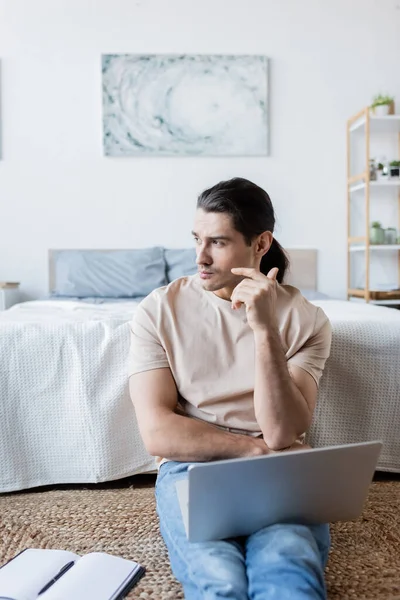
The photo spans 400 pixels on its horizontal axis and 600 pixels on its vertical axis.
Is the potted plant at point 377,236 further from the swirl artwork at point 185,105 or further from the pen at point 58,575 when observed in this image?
the pen at point 58,575

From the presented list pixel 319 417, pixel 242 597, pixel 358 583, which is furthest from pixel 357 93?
pixel 242 597

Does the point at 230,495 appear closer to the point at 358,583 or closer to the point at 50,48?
the point at 358,583

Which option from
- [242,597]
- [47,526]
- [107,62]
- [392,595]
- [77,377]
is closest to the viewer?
[242,597]

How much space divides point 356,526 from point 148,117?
9.99ft

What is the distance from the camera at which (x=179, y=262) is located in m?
3.75

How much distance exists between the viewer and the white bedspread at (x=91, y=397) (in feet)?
6.19

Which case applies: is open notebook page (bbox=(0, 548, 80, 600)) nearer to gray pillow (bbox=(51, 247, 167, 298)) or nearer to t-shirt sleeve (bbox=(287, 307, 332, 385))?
t-shirt sleeve (bbox=(287, 307, 332, 385))

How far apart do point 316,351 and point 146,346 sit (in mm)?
395

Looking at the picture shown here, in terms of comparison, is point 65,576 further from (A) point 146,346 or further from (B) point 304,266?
(B) point 304,266

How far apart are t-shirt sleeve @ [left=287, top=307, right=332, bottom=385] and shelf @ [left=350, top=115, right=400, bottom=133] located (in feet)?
8.90

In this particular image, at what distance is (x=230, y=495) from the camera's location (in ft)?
3.38

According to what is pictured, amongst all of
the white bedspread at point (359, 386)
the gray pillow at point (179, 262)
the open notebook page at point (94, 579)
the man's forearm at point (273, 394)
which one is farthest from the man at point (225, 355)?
the gray pillow at point (179, 262)

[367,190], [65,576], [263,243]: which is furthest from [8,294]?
[65,576]

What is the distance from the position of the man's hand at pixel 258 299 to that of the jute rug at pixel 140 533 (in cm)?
61
